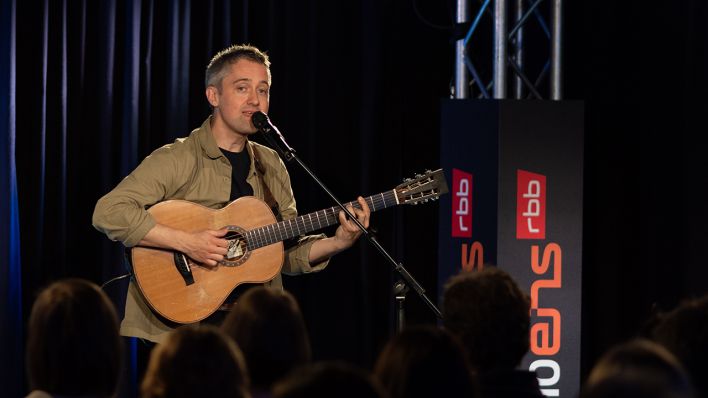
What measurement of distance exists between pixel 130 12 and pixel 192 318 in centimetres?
170

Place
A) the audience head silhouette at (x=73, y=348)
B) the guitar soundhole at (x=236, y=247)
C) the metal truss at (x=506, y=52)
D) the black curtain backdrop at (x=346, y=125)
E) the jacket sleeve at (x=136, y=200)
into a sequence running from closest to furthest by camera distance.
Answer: the audience head silhouette at (x=73, y=348) < the jacket sleeve at (x=136, y=200) < the guitar soundhole at (x=236, y=247) < the black curtain backdrop at (x=346, y=125) < the metal truss at (x=506, y=52)

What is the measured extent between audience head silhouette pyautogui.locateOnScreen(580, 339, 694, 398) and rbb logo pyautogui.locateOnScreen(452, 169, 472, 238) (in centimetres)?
306

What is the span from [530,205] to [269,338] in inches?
112

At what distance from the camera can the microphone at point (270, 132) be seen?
413 centimetres

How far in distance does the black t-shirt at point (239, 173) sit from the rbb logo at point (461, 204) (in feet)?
3.54

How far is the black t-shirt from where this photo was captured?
4434 millimetres

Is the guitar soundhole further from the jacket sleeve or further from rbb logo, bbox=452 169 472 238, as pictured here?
rbb logo, bbox=452 169 472 238

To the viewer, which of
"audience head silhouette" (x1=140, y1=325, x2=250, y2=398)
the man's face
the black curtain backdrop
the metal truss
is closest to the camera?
"audience head silhouette" (x1=140, y1=325, x2=250, y2=398)

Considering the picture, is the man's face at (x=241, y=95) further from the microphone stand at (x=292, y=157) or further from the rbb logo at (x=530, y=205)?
the rbb logo at (x=530, y=205)

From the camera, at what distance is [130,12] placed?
16.5ft

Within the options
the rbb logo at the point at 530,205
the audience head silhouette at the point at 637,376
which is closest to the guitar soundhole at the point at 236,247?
the rbb logo at the point at 530,205

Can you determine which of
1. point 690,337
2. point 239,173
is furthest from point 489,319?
point 239,173

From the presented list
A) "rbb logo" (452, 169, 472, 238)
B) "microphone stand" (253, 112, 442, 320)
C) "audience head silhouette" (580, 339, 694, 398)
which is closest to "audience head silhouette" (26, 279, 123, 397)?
"audience head silhouette" (580, 339, 694, 398)

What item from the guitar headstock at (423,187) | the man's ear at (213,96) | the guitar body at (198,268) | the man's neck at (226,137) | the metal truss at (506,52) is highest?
the metal truss at (506,52)
